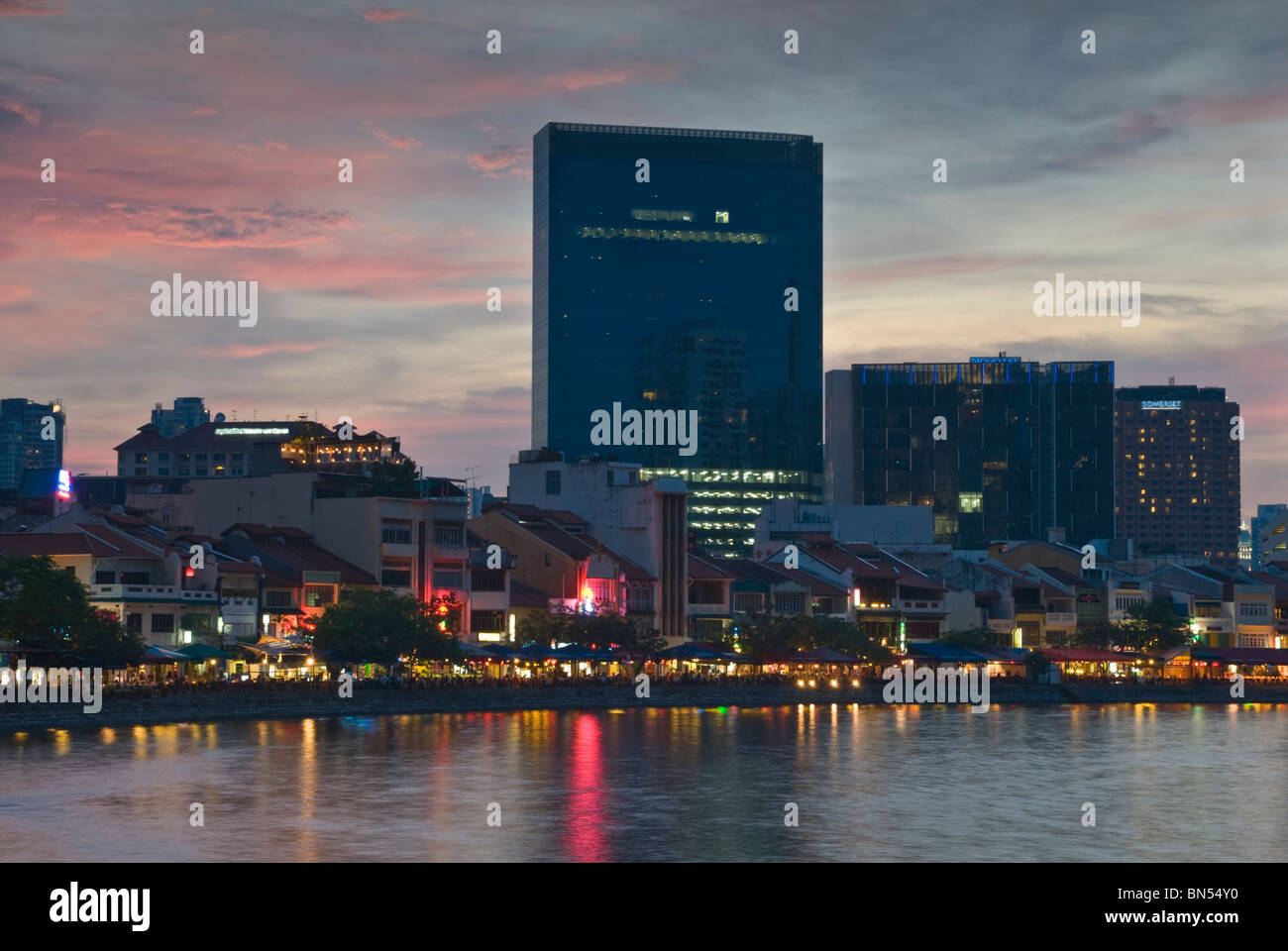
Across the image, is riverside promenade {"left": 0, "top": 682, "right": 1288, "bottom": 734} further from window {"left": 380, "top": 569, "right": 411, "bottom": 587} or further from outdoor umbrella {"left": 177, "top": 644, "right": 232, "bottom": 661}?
window {"left": 380, "top": 569, "right": 411, "bottom": 587}

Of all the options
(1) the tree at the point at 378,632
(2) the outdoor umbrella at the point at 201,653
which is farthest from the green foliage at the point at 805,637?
(2) the outdoor umbrella at the point at 201,653

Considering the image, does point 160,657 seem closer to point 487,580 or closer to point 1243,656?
point 487,580

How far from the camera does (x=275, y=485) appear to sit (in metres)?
135

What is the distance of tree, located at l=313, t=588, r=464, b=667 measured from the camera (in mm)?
114000

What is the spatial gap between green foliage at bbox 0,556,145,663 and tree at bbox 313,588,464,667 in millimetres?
15822

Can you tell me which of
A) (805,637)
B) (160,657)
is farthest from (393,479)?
(160,657)

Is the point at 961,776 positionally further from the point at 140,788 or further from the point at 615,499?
the point at 615,499

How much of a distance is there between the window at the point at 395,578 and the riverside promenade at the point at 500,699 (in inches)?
529

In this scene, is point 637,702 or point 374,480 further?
point 374,480

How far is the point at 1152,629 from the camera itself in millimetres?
166750

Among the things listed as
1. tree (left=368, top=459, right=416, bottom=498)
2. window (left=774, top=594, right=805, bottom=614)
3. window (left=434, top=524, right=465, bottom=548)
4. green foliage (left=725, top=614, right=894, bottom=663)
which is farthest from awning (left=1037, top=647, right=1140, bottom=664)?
tree (left=368, top=459, right=416, bottom=498)
